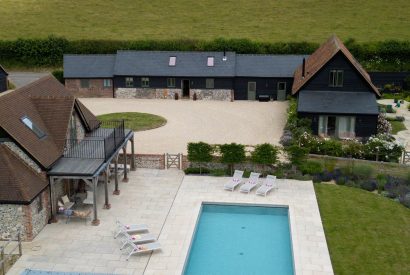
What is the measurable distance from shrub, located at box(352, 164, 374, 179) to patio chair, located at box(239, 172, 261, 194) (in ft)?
18.6

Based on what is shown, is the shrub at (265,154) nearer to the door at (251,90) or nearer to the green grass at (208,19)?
the door at (251,90)

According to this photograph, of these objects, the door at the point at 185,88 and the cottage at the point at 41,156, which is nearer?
the cottage at the point at 41,156

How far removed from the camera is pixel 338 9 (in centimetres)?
7525

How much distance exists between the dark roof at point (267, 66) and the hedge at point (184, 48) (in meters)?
10.0

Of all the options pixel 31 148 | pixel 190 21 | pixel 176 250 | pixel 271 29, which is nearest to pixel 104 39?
pixel 190 21

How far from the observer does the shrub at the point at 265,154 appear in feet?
102

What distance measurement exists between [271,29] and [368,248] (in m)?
50.8

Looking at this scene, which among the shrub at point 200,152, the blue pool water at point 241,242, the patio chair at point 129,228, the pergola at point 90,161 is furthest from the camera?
the shrub at point 200,152

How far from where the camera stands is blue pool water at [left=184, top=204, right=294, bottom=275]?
2177cm

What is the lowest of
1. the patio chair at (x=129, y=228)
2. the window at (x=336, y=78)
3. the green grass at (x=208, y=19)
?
the patio chair at (x=129, y=228)

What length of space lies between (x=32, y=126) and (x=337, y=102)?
2290 centimetres

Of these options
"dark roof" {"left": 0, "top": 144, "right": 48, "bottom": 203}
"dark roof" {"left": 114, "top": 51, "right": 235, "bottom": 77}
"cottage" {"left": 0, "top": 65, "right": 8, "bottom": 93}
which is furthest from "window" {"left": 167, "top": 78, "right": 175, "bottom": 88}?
"dark roof" {"left": 0, "top": 144, "right": 48, "bottom": 203}

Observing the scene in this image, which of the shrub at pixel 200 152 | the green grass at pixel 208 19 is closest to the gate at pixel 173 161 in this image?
the shrub at pixel 200 152

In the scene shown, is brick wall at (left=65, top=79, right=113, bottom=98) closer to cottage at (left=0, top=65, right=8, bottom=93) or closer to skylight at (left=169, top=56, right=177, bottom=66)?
skylight at (left=169, top=56, right=177, bottom=66)
